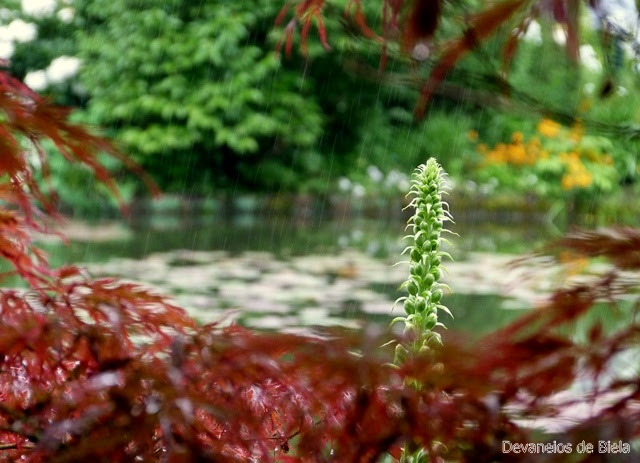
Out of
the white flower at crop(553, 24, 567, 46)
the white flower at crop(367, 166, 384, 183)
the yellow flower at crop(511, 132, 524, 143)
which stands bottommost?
the white flower at crop(553, 24, 567, 46)

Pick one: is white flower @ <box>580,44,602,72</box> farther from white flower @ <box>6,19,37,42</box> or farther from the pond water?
white flower @ <box>6,19,37,42</box>

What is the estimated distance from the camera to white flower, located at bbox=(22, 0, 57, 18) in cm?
886

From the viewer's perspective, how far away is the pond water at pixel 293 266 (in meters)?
3.50

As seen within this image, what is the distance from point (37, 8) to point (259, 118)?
119 inches

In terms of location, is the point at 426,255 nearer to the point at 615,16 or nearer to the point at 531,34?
the point at 615,16

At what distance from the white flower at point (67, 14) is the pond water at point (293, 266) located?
121 inches

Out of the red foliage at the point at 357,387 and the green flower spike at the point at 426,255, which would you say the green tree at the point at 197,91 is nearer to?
the green flower spike at the point at 426,255

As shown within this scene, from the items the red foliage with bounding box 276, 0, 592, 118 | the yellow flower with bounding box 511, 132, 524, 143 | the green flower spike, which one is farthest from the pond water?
the red foliage with bounding box 276, 0, 592, 118

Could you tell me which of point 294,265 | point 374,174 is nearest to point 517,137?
point 374,174

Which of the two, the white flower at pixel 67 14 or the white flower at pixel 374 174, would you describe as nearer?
the white flower at pixel 374 174

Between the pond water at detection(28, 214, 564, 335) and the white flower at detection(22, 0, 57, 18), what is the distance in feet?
9.74

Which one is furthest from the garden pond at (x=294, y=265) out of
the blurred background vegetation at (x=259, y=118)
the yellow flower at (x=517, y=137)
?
the yellow flower at (x=517, y=137)

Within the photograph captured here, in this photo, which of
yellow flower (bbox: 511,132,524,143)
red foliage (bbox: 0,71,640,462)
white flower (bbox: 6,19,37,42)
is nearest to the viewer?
red foliage (bbox: 0,71,640,462)

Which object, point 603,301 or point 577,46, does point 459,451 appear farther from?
point 577,46
